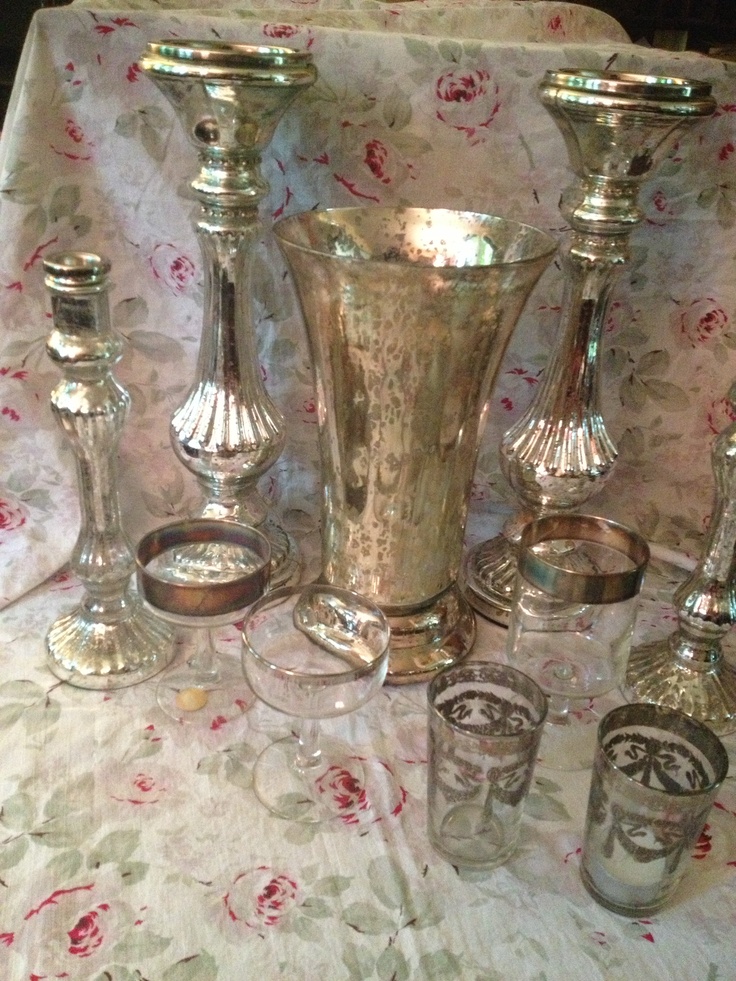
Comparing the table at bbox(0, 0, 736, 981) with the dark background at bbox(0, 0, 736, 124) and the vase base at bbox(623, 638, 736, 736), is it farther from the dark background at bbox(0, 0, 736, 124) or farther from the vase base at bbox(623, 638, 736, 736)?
the dark background at bbox(0, 0, 736, 124)

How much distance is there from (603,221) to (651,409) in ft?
0.80

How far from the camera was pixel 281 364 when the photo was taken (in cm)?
82

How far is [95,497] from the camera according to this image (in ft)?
2.11

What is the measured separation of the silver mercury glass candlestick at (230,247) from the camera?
584 mm

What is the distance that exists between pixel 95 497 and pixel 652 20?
4.16 ft

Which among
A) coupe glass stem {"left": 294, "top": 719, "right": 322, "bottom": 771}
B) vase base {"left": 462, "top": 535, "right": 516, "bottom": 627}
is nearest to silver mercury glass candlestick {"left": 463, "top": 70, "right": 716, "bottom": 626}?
vase base {"left": 462, "top": 535, "right": 516, "bottom": 627}

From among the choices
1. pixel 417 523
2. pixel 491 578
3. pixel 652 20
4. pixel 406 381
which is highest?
pixel 652 20

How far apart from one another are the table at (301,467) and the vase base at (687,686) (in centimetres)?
3

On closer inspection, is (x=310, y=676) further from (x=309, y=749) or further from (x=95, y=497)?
(x=95, y=497)

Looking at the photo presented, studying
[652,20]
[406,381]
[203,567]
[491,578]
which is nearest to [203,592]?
[203,567]

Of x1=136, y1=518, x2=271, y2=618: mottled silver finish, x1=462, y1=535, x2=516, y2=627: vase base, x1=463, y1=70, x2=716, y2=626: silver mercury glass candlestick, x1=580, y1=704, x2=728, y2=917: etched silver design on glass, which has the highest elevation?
x1=463, y1=70, x2=716, y2=626: silver mercury glass candlestick

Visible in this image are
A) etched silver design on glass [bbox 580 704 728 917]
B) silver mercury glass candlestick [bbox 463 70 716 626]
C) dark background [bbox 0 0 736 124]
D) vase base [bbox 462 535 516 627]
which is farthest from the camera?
dark background [bbox 0 0 736 124]

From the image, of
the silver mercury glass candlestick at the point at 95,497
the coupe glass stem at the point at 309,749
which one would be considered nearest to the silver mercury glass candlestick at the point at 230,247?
the silver mercury glass candlestick at the point at 95,497

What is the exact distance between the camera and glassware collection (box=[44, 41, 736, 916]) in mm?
522
